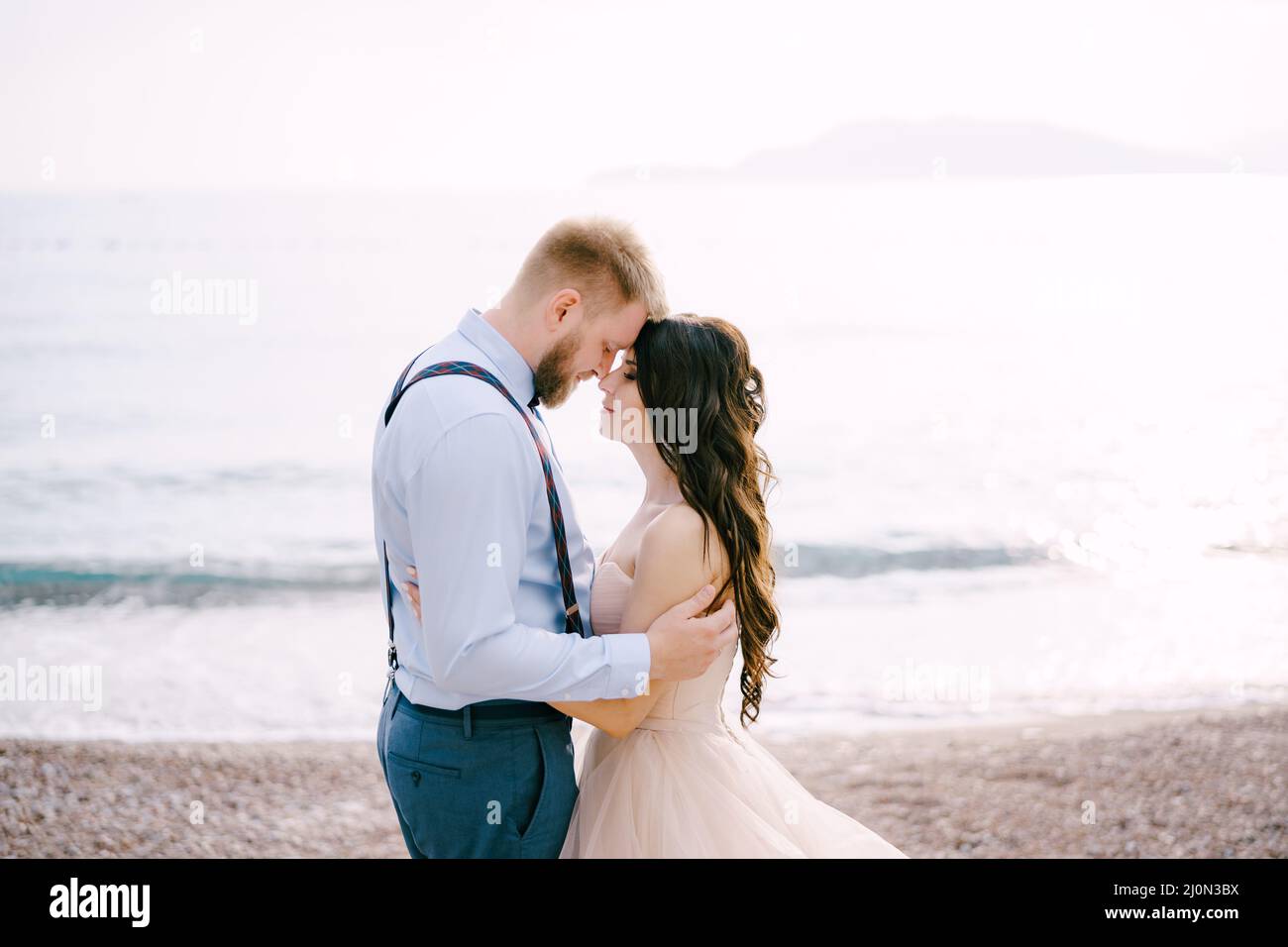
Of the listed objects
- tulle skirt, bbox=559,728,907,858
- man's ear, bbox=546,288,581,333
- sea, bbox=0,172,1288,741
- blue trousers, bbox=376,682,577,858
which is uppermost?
man's ear, bbox=546,288,581,333

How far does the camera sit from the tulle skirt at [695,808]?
8.57 feet

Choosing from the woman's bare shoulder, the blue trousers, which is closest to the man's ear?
the woman's bare shoulder

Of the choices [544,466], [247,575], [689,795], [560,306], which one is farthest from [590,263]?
[247,575]

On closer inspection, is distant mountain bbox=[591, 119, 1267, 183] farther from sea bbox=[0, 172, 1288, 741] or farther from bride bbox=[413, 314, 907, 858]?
bride bbox=[413, 314, 907, 858]

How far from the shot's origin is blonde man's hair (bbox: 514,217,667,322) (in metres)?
2.50

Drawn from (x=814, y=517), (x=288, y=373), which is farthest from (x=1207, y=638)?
(x=288, y=373)

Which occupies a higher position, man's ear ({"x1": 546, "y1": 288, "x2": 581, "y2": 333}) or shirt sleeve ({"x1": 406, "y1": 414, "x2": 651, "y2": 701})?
man's ear ({"x1": 546, "y1": 288, "x2": 581, "y2": 333})

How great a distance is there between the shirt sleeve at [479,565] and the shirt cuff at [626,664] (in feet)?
0.32

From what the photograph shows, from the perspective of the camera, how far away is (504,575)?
2.17m

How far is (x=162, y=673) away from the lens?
8172 millimetres

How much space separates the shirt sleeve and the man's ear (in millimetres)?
377

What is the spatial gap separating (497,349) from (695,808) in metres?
1.21

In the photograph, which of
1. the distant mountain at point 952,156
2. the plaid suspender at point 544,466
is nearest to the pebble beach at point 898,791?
the plaid suspender at point 544,466

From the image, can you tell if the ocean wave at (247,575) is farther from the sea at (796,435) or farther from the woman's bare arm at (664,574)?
the woman's bare arm at (664,574)
